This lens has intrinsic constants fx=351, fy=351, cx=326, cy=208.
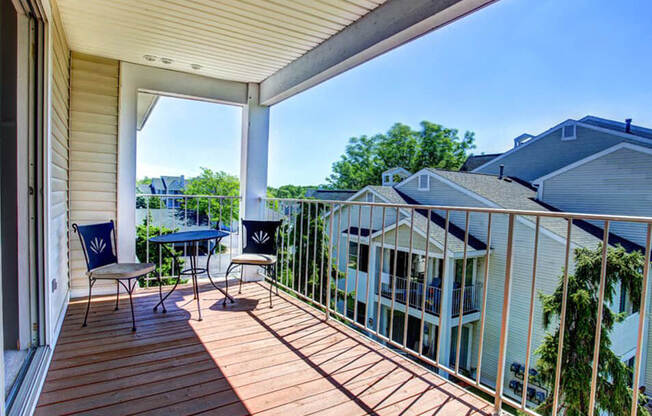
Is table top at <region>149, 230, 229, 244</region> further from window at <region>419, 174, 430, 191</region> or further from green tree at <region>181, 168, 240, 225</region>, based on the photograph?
window at <region>419, 174, 430, 191</region>

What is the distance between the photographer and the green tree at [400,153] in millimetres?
25203

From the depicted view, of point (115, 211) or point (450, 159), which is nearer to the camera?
point (115, 211)

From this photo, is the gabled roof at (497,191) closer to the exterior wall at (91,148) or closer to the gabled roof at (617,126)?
the gabled roof at (617,126)

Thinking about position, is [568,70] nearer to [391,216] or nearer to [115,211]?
[391,216]

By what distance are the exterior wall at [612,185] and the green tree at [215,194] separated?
305 inches

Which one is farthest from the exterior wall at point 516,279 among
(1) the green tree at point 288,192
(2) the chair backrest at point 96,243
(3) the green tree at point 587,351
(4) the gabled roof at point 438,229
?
(1) the green tree at point 288,192


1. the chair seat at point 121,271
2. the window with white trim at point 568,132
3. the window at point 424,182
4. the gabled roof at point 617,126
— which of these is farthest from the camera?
the window with white trim at point 568,132

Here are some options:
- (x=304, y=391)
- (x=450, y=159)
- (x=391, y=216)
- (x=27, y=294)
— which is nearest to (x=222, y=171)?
(x=391, y=216)

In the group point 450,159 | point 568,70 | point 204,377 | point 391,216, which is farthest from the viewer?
point 450,159

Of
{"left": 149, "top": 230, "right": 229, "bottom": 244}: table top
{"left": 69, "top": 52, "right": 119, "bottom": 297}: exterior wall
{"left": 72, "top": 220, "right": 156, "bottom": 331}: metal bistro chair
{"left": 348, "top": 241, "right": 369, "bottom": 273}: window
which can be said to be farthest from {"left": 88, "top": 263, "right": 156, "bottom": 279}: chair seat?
{"left": 348, "top": 241, "right": 369, "bottom": 273}: window

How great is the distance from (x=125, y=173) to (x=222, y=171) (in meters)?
7.12

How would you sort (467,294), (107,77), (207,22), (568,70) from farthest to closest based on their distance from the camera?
(568,70)
(467,294)
(107,77)
(207,22)

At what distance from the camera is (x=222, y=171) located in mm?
10922

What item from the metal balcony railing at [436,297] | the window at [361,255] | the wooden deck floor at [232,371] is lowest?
the metal balcony railing at [436,297]
